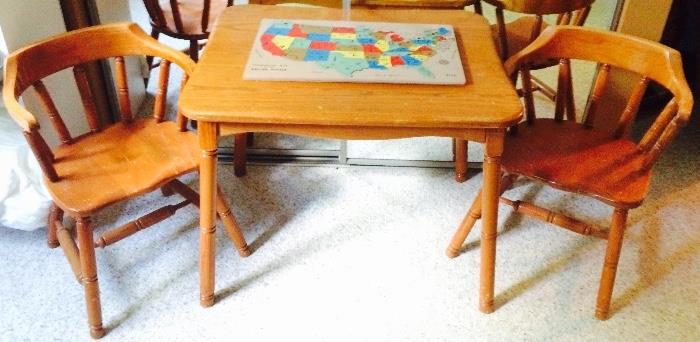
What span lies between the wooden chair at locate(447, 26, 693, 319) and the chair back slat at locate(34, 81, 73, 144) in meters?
1.10

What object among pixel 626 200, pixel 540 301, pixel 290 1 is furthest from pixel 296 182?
pixel 626 200

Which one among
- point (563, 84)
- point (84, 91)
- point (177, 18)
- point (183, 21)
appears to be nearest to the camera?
point (84, 91)

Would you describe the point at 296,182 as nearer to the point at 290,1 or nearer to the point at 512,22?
the point at 290,1

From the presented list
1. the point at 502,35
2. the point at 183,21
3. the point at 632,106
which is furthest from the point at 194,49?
the point at 632,106

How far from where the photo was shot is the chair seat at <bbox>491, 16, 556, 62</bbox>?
200cm

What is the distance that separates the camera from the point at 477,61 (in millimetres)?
1442

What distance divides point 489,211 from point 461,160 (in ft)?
2.00

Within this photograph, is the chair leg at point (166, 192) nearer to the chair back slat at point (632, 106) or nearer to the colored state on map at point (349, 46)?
the colored state on map at point (349, 46)

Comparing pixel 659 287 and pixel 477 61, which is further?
pixel 659 287

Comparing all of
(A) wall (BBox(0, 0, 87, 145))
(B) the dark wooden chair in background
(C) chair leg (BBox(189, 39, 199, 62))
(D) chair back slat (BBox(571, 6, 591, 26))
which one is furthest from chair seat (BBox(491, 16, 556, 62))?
(A) wall (BBox(0, 0, 87, 145))

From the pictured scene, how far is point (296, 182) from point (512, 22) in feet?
3.24

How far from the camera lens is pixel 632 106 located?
1530 mm

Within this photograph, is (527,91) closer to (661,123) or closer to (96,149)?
(661,123)

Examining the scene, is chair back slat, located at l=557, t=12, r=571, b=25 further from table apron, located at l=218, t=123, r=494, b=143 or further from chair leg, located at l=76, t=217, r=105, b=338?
chair leg, located at l=76, t=217, r=105, b=338
